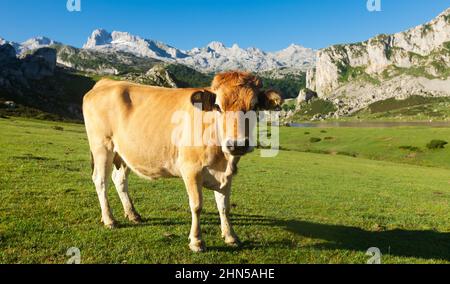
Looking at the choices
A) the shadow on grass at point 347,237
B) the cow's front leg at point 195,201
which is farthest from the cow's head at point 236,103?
the shadow on grass at point 347,237

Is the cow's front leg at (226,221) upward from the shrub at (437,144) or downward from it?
upward

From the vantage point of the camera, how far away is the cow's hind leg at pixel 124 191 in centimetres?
1166

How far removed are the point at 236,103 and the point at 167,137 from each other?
2.55 m

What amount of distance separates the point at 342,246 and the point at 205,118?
5408mm

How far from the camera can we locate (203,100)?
28.4 feet

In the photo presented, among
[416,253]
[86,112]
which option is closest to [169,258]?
[86,112]

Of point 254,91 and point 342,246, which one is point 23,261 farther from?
point 342,246

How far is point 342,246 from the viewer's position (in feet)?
35.1

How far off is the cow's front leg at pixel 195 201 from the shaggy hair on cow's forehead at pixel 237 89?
6.63ft

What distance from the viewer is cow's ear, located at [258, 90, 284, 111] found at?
879cm

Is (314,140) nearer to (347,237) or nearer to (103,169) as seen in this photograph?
(347,237)

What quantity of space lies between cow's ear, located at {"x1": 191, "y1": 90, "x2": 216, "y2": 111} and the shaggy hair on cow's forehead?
26cm

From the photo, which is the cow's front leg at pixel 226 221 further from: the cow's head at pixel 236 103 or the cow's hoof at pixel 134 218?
the cow's hoof at pixel 134 218

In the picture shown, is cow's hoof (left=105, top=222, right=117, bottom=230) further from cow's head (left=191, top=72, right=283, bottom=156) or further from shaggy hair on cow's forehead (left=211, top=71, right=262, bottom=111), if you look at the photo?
shaggy hair on cow's forehead (left=211, top=71, right=262, bottom=111)
